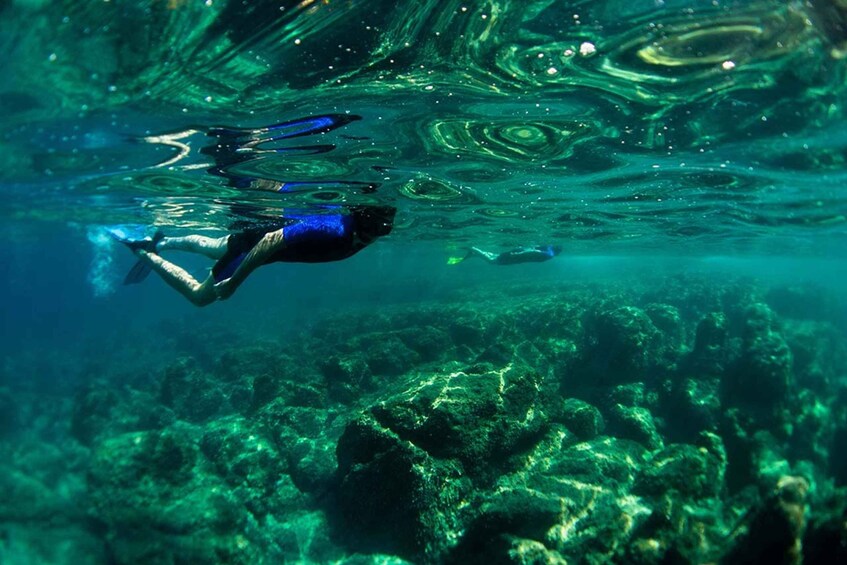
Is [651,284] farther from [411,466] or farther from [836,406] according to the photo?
[411,466]

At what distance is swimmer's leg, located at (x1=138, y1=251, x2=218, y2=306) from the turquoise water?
2.13 m

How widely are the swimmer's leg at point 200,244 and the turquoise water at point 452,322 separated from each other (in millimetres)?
1638

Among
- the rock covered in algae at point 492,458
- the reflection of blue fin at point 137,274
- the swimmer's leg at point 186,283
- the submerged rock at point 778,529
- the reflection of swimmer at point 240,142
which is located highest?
the reflection of swimmer at point 240,142

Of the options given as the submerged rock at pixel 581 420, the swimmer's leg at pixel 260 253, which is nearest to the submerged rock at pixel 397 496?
the submerged rock at pixel 581 420

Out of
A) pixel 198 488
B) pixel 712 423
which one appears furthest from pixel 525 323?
pixel 198 488

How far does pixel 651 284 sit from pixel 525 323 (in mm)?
18309

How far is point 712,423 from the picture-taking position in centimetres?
1191

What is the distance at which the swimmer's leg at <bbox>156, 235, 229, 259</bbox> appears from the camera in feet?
28.8

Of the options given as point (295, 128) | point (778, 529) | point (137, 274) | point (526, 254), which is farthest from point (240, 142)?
point (526, 254)

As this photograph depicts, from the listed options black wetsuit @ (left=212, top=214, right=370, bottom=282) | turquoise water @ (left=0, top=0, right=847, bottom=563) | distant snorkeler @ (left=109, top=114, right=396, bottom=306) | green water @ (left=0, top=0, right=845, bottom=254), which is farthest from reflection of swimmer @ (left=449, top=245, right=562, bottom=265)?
black wetsuit @ (left=212, top=214, right=370, bottom=282)

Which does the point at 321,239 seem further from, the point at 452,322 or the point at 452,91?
the point at 452,322

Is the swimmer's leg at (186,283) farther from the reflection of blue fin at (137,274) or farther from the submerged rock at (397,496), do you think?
the submerged rock at (397,496)

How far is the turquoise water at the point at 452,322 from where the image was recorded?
673cm

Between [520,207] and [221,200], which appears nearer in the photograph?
[221,200]
